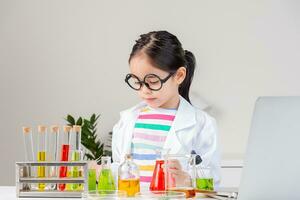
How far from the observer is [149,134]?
110 inches

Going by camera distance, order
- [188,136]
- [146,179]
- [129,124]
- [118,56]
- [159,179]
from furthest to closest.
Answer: [118,56] < [129,124] < [188,136] < [146,179] < [159,179]

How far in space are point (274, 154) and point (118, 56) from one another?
3.44 m

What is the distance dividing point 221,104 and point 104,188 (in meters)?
2.61

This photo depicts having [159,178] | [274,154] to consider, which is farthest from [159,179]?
[274,154]

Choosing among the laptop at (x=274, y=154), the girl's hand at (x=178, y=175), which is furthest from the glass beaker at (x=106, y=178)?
the laptop at (x=274, y=154)

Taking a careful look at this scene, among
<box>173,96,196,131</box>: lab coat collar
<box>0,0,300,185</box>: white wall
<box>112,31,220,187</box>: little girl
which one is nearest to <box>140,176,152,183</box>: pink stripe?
<box>112,31,220,187</box>: little girl

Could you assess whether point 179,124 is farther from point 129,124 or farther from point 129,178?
point 129,178

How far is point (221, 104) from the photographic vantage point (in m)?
4.73

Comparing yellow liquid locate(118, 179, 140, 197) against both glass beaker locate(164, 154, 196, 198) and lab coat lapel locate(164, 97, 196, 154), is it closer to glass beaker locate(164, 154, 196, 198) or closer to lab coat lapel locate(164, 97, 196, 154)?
glass beaker locate(164, 154, 196, 198)

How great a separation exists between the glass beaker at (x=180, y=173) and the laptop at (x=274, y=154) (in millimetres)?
615

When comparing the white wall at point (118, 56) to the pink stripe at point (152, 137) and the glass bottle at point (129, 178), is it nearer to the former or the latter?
the pink stripe at point (152, 137)

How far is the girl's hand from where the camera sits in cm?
212

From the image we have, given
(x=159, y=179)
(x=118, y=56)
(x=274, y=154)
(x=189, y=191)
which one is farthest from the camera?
(x=118, y=56)

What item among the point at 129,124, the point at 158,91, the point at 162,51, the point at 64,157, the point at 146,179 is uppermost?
the point at 162,51
